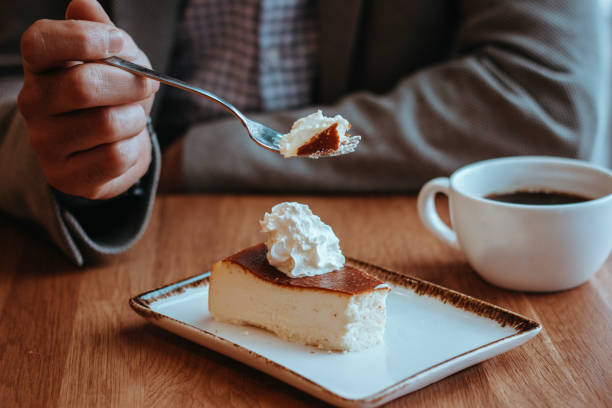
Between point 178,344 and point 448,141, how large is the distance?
2.58 feet

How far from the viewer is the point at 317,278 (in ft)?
2.33

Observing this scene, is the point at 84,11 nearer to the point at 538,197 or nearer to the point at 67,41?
the point at 67,41

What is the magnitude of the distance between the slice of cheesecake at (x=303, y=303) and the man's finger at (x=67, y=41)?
310 millimetres

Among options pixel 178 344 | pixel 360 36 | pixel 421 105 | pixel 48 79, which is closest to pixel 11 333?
pixel 178 344

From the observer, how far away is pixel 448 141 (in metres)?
1.27

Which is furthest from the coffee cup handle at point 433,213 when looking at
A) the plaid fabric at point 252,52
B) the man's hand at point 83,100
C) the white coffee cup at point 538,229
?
the plaid fabric at point 252,52

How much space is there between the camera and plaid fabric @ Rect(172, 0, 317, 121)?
1478 millimetres

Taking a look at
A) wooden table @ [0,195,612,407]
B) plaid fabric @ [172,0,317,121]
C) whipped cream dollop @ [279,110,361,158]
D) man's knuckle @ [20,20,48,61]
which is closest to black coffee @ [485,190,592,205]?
wooden table @ [0,195,612,407]

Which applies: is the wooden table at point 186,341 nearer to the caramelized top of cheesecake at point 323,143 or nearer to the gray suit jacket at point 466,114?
the gray suit jacket at point 466,114

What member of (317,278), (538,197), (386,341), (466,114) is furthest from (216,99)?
(466,114)

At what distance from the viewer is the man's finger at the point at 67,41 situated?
2.37ft

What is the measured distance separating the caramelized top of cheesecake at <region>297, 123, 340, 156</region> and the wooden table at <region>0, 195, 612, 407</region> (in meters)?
0.27

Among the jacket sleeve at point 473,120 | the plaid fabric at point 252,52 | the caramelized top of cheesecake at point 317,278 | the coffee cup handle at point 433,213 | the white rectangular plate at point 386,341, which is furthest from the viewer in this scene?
the plaid fabric at point 252,52

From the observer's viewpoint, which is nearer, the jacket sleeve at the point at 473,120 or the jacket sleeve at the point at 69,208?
the jacket sleeve at the point at 69,208
